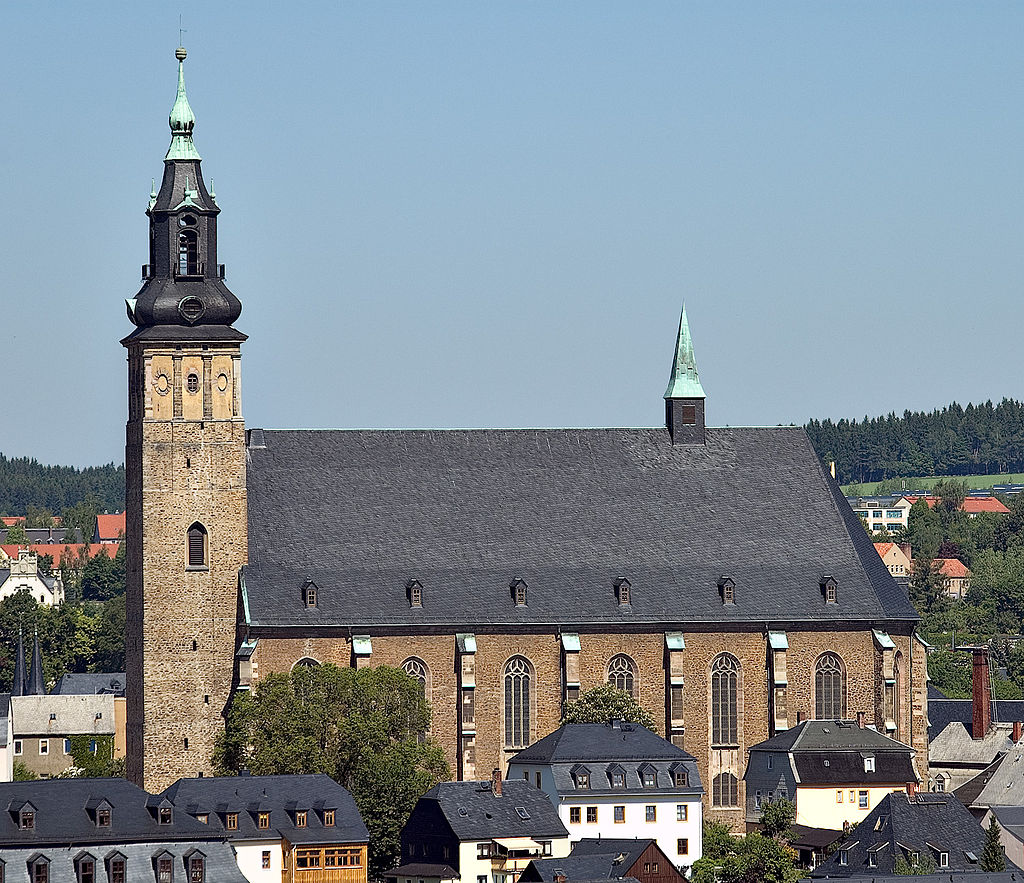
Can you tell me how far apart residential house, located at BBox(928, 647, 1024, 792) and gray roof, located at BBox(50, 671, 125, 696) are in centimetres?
4768

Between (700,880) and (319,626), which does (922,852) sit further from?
Result: (319,626)

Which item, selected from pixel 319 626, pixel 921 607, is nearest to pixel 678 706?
pixel 319 626

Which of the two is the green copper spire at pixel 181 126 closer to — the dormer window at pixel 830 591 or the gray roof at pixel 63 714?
the dormer window at pixel 830 591

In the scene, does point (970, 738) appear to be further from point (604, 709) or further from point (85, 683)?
point (85, 683)

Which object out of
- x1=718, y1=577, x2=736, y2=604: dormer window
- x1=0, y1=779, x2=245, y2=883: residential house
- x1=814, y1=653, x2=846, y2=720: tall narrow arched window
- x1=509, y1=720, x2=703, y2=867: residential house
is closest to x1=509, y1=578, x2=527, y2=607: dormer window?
x1=509, y1=720, x2=703, y2=867: residential house

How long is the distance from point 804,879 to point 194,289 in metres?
30.2

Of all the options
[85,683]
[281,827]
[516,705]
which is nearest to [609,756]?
[516,705]

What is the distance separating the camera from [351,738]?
9438cm

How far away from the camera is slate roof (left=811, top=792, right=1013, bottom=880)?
88.4 m

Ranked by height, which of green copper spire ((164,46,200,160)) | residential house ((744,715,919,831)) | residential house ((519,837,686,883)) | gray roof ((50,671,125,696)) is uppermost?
green copper spire ((164,46,200,160))

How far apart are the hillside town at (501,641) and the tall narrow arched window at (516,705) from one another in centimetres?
10

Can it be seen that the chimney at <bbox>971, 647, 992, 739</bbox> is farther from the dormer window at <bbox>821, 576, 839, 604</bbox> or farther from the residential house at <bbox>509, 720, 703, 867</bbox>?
the residential house at <bbox>509, 720, 703, 867</bbox>

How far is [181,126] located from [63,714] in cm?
5008

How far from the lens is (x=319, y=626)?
99.2m
